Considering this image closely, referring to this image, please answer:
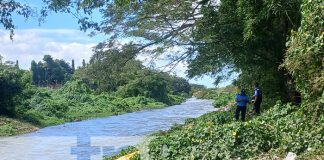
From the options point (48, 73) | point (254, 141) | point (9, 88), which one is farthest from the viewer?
point (48, 73)

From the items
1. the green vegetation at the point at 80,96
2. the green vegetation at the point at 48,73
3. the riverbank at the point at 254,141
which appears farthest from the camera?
the green vegetation at the point at 48,73

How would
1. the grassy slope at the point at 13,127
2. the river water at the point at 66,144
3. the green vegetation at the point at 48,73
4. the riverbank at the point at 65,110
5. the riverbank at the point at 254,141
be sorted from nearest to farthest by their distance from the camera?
the riverbank at the point at 254,141
the river water at the point at 66,144
the grassy slope at the point at 13,127
the riverbank at the point at 65,110
the green vegetation at the point at 48,73

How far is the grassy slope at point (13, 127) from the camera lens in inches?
1222

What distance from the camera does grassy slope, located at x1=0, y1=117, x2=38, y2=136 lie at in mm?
31041

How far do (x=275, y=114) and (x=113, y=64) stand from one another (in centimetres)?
1412

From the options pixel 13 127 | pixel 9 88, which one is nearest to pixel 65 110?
pixel 9 88

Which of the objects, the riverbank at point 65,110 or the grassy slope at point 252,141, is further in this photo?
the riverbank at point 65,110

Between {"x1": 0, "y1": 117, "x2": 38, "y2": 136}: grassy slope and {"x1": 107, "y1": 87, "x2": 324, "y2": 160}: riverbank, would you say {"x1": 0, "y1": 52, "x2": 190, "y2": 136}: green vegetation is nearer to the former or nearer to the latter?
{"x1": 0, "y1": 117, "x2": 38, "y2": 136}: grassy slope

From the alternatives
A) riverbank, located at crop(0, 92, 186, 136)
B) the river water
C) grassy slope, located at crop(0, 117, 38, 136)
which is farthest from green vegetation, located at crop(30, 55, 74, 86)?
the river water

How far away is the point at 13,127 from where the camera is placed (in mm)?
32344

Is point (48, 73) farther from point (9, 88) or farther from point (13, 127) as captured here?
point (13, 127)

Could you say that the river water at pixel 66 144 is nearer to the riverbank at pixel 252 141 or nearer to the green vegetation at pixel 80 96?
the green vegetation at pixel 80 96

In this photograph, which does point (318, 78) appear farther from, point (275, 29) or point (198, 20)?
point (198, 20)

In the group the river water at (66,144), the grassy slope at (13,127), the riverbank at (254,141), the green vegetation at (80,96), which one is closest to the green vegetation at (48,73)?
the green vegetation at (80,96)
